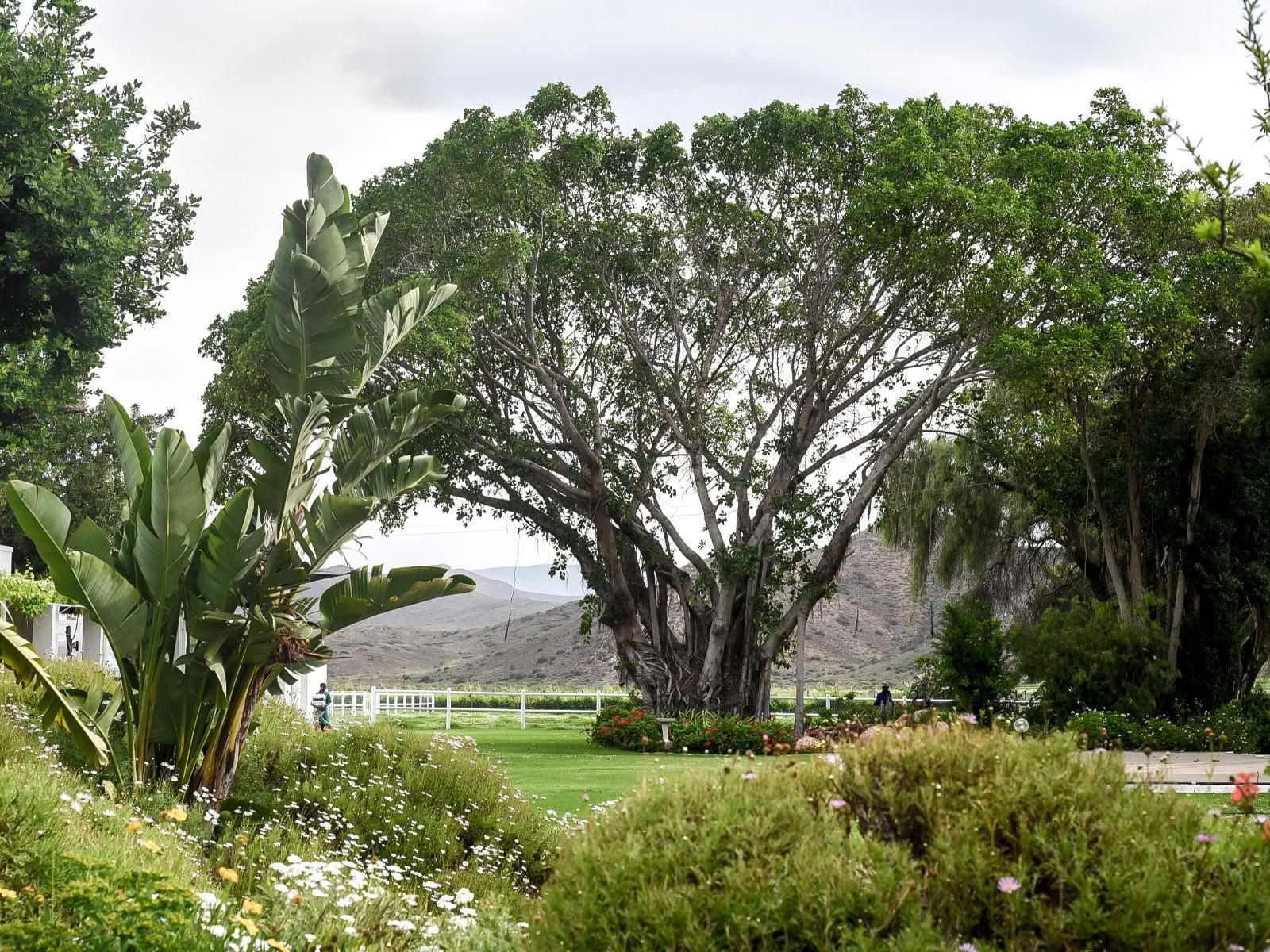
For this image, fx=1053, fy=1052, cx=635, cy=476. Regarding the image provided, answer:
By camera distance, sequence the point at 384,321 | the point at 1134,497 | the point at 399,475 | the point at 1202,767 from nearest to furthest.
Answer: the point at 399,475 → the point at 384,321 → the point at 1202,767 → the point at 1134,497

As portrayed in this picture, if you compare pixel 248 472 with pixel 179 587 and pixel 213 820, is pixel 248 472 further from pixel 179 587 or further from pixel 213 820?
pixel 213 820

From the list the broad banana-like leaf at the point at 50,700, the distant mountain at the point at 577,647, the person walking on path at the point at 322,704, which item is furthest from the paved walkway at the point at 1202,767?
the distant mountain at the point at 577,647

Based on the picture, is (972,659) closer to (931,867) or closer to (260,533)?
(260,533)

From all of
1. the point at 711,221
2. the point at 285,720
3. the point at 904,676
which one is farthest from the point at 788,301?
the point at 904,676

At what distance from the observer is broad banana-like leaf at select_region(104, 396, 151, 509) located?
8195mm

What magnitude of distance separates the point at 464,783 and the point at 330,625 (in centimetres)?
202

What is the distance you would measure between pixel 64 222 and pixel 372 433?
39.4 ft

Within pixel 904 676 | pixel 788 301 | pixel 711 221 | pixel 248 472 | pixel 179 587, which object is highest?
pixel 711 221

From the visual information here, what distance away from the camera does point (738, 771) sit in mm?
3887

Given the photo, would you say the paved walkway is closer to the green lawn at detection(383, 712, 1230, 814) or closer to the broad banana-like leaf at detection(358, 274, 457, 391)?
the green lawn at detection(383, 712, 1230, 814)

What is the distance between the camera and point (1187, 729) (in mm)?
18484

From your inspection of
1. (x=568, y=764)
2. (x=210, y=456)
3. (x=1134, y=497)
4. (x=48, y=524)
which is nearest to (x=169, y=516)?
(x=48, y=524)

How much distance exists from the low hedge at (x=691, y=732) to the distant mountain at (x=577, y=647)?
3591 cm

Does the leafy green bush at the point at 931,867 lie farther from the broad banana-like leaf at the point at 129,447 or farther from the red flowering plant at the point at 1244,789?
the broad banana-like leaf at the point at 129,447
